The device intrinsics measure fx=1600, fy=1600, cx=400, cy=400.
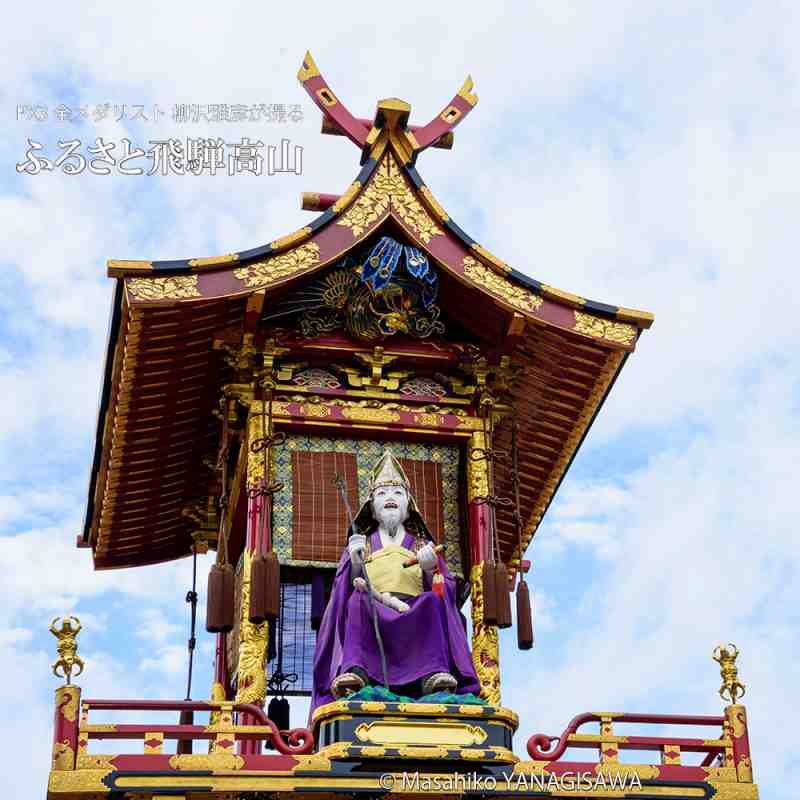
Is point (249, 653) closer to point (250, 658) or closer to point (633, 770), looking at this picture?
point (250, 658)

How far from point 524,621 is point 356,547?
155cm

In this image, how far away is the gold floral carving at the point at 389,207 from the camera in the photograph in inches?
525

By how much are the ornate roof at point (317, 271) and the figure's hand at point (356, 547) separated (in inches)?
86.2

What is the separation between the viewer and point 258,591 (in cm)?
1204

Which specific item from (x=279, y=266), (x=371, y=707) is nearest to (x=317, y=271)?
(x=279, y=266)

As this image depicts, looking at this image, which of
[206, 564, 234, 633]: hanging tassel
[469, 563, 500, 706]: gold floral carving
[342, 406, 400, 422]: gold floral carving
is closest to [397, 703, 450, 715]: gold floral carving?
[469, 563, 500, 706]: gold floral carving

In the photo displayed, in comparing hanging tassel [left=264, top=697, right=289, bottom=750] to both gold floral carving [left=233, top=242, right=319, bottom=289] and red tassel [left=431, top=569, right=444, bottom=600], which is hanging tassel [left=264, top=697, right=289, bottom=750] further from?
gold floral carving [left=233, top=242, right=319, bottom=289]

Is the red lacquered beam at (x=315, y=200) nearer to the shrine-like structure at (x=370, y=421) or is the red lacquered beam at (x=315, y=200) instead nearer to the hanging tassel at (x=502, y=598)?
the shrine-like structure at (x=370, y=421)

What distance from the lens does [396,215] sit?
527 inches

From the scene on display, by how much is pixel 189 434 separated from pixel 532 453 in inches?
128

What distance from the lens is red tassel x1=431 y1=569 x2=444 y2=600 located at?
39.4 ft

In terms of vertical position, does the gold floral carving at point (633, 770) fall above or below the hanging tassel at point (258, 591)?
below

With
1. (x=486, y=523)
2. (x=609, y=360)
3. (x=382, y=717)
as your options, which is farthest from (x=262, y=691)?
(x=609, y=360)

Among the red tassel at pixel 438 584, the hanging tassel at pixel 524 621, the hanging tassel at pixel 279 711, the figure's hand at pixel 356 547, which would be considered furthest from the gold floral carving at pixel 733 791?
the hanging tassel at pixel 279 711
